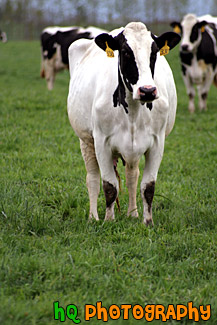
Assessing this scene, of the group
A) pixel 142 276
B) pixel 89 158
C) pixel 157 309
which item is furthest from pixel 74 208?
pixel 157 309

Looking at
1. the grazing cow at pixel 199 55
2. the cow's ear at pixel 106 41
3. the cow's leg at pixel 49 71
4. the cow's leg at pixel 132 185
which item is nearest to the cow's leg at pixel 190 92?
the grazing cow at pixel 199 55

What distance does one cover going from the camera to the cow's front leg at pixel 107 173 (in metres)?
4.22

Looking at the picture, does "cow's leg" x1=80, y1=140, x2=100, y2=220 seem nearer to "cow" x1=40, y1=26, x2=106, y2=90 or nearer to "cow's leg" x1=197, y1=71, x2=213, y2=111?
"cow's leg" x1=197, y1=71, x2=213, y2=111

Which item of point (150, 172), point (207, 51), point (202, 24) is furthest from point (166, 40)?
point (202, 24)

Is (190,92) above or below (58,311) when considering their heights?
below

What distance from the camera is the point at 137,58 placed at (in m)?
3.64

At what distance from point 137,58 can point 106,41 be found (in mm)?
410

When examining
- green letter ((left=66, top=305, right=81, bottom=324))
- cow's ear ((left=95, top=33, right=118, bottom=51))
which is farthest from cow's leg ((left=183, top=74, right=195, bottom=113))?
green letter ((left=66, top=305, right=81, bottom=324))

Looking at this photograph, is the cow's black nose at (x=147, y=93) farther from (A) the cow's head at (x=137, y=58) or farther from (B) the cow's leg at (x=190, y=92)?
(B) the cow's leg at (x=190, y=92)

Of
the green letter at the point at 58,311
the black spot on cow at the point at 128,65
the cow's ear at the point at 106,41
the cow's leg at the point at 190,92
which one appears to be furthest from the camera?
the cow's leg at the point at 190,92

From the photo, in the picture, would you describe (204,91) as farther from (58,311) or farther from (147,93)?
(58,311)

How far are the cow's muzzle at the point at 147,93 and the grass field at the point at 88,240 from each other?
116 centimetres

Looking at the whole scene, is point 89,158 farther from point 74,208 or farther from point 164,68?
point 164,68

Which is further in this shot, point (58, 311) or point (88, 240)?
point (88, 240)
